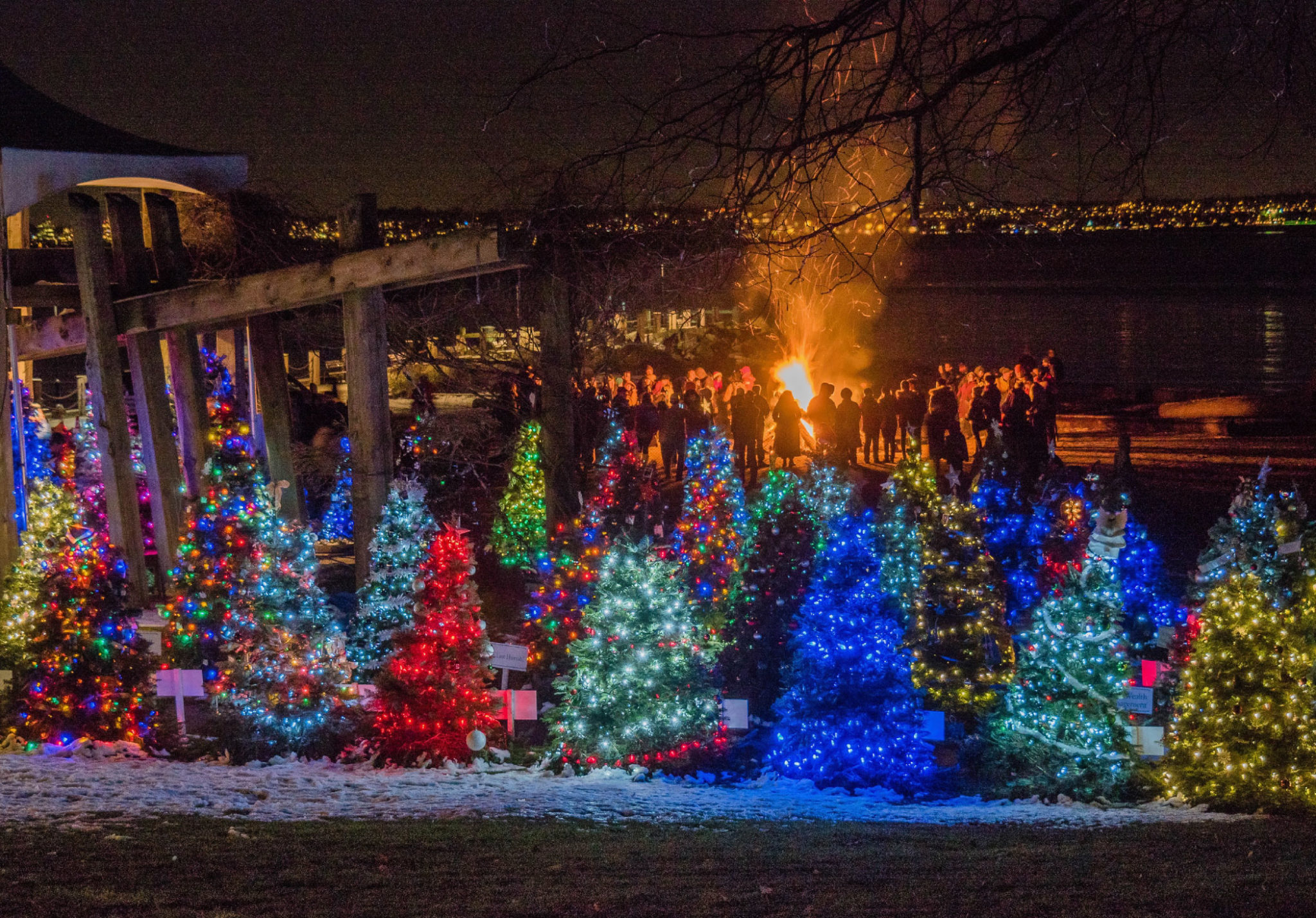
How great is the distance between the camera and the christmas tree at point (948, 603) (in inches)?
368

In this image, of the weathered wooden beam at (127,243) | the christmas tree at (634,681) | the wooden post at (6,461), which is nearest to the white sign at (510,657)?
the christmas tree at (634,681)

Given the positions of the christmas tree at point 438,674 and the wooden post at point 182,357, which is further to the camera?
the wooden post at point 182,357

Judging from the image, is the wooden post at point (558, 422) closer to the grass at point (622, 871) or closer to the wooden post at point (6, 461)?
the wooden post at point (6, 461)

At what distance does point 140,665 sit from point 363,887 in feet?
14.1

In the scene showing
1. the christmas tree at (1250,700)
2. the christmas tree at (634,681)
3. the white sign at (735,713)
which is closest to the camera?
the christmas tree at (1250,700)

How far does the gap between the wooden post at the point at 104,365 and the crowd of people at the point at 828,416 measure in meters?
6.06

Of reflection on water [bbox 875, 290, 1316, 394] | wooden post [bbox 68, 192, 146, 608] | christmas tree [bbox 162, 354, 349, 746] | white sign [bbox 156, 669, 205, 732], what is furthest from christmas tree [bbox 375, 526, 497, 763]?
reflection on water [bbox 875, 290, 1316, 394]

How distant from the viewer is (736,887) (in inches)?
194

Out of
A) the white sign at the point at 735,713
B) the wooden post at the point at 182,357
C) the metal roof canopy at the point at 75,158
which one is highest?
the metal roof canopy at the point at 75,158

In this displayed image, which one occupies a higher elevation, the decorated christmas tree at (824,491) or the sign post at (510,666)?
the decorated christmas tree at (824,491)

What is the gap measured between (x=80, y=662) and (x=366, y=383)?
2.74 meters

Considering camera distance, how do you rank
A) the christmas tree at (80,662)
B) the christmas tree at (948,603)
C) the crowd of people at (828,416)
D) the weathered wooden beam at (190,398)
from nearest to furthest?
the christmas tree at (80,662) → the christmas tree at (948,603) → the weathered wooden beam at (190,398) → the crowd of people at (828,416)

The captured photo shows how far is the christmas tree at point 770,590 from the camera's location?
10453 mm

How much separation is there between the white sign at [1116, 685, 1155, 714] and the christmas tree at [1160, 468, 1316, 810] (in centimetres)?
40
